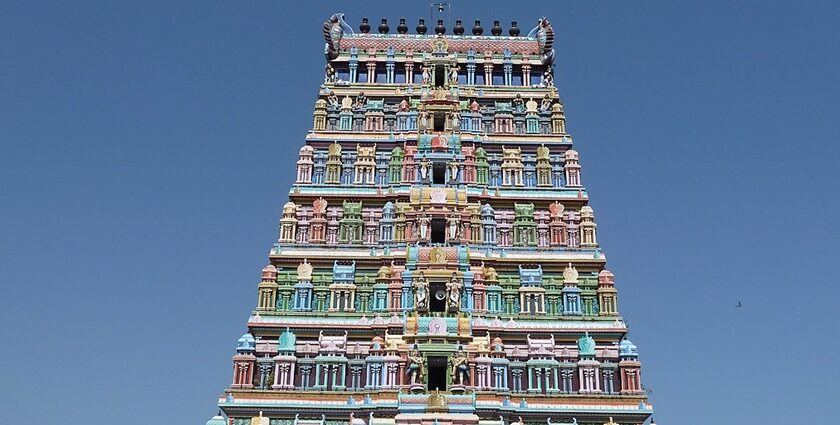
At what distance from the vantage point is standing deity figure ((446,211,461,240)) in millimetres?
35844

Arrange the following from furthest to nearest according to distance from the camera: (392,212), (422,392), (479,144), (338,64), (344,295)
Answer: (338,64) → (479,144) → (392,212) → (344,295) → (422,392)

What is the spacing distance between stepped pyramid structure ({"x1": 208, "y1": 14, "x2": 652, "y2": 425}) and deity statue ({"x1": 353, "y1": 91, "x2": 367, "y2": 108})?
0.05 m

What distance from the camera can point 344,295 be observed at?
34250mm

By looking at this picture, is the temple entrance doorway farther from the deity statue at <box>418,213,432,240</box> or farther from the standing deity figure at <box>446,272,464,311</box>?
the deity statue at <box>418,213,432,240</box>

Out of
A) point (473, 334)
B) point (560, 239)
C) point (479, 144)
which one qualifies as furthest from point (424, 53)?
point (473, 334)

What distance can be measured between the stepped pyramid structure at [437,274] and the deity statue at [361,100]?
48mm

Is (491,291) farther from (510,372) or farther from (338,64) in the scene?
(338,64)

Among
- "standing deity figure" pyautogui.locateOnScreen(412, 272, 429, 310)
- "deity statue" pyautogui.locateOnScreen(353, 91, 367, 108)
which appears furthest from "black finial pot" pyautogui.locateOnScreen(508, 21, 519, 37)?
"standing deity figure" pyautogui.locateOnScreen(412, 272, 429, 310)

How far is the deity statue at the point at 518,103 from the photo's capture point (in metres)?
40.8

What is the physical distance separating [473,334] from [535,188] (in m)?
7.94

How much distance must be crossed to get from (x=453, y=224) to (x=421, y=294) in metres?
3.81

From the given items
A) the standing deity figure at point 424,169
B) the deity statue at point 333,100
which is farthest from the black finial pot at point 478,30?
the standing deity figure at point 424,169

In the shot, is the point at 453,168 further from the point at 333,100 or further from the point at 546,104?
the point at 333,100

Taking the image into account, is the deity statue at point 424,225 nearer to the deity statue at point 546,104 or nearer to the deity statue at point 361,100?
the deity statue at point 361,100
